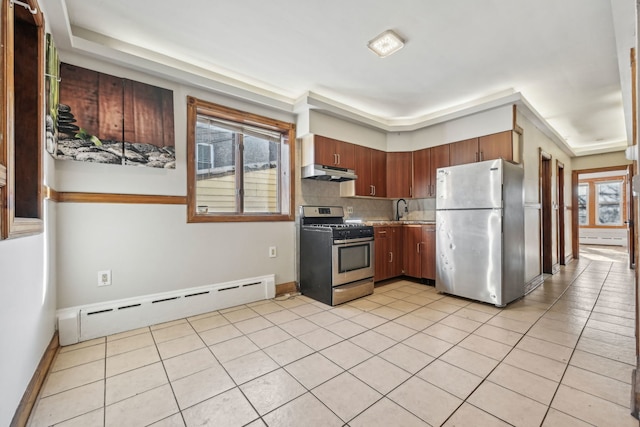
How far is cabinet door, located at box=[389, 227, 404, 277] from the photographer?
4.16 meters

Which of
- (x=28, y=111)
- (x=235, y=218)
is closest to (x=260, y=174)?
(x=235, y=218)

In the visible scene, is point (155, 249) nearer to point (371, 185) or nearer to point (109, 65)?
point (109, 65)

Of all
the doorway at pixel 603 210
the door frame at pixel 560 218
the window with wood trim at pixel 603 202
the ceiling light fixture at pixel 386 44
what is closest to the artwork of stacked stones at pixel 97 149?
the ceiling light fixture at pixel 386 44

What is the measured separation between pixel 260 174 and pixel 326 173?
0.84 meters

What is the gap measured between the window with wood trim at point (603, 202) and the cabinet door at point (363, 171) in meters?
9.13

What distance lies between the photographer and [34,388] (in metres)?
1.52

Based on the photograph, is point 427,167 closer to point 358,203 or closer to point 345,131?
point 358,203

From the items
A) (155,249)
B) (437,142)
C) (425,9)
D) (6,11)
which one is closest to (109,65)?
(6,11)

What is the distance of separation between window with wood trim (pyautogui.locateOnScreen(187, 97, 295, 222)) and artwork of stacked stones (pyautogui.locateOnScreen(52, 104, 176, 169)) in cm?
31

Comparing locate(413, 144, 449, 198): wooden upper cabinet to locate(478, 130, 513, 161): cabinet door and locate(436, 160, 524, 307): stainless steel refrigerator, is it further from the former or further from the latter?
locate(436, 160, 524, 307): stainless steel refrigerator

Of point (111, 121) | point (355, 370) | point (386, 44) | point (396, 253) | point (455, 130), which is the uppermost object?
point (386, 44)

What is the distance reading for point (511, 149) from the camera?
11.1 ft

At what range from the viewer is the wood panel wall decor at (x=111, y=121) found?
2229 mm

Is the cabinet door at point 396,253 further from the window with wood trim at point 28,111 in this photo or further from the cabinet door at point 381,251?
the window with wood trim at point 28,111
